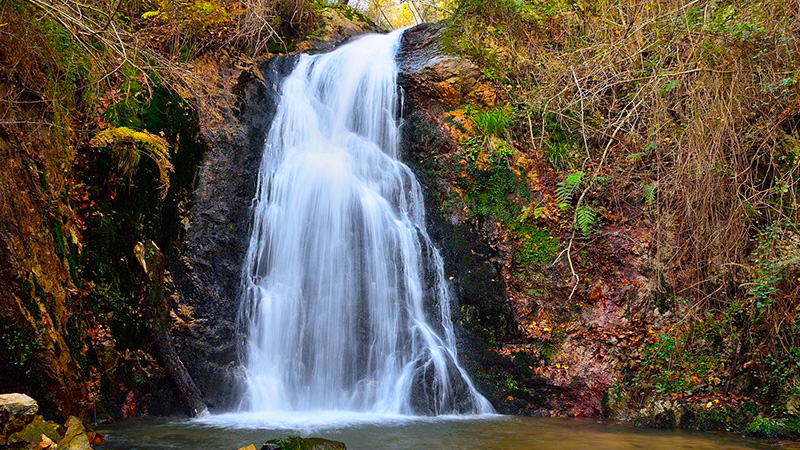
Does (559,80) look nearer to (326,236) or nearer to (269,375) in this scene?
(326,236)

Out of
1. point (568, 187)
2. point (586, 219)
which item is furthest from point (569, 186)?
point (586, 219)

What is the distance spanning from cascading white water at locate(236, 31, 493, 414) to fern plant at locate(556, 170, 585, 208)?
1.94 metres

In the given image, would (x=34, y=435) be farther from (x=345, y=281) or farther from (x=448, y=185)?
(x=448, y=185)

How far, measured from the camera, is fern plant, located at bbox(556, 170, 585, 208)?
7699mm

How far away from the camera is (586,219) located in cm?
745

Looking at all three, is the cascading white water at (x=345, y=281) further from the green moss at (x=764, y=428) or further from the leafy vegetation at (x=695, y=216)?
the green moss at (x=764, y=428)

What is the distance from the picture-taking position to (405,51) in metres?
10.4

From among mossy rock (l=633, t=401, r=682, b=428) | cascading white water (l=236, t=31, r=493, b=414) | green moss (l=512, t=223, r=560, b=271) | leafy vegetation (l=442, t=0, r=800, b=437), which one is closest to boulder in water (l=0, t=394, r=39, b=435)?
cascading white water (l=236, t=31, r=493, b=414)

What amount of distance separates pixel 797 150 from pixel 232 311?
22.3 feet

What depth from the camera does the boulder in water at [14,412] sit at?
3.94m

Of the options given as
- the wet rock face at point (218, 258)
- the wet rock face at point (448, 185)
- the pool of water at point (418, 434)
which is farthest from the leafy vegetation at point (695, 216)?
the wet rock face at point (218, 258)

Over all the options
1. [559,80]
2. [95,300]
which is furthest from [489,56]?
[95,300]

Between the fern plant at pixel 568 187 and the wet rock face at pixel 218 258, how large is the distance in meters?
4.37

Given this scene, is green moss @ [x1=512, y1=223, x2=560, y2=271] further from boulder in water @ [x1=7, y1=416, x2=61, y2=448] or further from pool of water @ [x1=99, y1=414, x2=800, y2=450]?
boulder in water @ [x1=7, y1=416, x2=61, y2=448]
